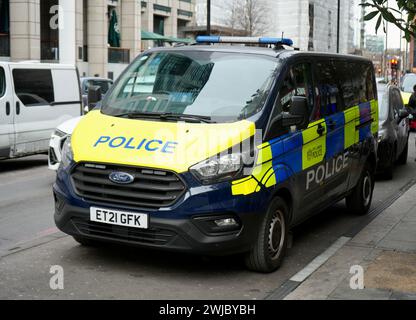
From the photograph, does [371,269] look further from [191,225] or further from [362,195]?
[362,195]

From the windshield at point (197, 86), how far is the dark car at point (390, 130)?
19.2ft

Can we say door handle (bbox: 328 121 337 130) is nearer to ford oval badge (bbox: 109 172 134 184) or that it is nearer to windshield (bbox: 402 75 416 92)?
ford oval badge (bbox: 109 172 134 184)

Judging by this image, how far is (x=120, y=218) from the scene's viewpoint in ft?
18.0

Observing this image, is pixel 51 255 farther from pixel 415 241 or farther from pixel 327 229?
pixel 415 241

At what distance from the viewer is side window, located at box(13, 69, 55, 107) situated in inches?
464

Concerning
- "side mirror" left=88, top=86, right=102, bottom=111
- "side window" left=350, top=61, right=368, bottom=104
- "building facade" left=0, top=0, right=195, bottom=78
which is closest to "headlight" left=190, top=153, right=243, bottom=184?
"side mirror" left=88, top=86, right=102, bottom=111

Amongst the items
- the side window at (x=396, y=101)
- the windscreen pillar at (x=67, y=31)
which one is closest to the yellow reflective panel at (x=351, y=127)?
the side window at (x=396, y=101)

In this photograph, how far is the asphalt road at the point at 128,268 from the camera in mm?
5336

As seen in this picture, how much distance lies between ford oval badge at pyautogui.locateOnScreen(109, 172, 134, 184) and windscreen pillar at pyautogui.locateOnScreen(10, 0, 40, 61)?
95.6ft

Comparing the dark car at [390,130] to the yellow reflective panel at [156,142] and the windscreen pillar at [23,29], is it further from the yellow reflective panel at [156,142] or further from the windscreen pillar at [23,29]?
the windscreen pillar at [23,29]

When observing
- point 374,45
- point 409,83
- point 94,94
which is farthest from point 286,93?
point 374,45

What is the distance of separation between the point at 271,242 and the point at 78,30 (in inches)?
→ 1308

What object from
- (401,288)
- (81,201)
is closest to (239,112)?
(81,201)

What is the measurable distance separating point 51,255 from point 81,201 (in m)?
1.02
